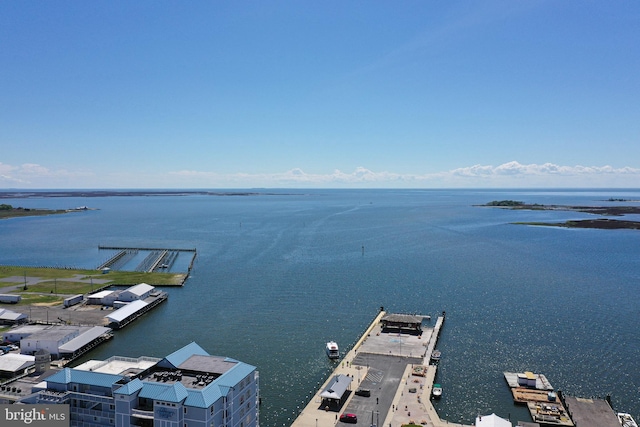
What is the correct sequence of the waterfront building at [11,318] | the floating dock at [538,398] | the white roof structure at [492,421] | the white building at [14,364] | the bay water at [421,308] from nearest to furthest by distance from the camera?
the white roof structure at [492,421] < the floating dock at [538,398] < the white building at [14,364] < the bay water at [421,308] < the waterfront building at [11,318]

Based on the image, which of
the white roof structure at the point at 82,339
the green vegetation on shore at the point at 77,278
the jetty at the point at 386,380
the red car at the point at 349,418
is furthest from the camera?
the green vegetation on shore at the point at 77,278

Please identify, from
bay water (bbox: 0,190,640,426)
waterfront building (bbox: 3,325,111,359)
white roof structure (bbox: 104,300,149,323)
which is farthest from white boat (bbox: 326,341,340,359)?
white roof structure (bbox: 104,300,149,323)

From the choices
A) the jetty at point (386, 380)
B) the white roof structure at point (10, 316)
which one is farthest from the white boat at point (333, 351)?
the white roof structure at point (10, 316)

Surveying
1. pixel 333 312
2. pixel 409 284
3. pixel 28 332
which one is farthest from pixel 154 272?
pixel 409 284

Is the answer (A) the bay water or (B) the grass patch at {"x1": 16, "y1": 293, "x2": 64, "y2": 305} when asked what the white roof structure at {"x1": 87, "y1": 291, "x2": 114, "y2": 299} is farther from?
(A) the bay water

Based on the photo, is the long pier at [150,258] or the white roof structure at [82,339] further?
the long pier at [150,258]

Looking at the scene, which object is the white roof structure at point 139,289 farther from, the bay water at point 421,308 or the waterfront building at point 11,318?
the waterfront building at point 11,318
